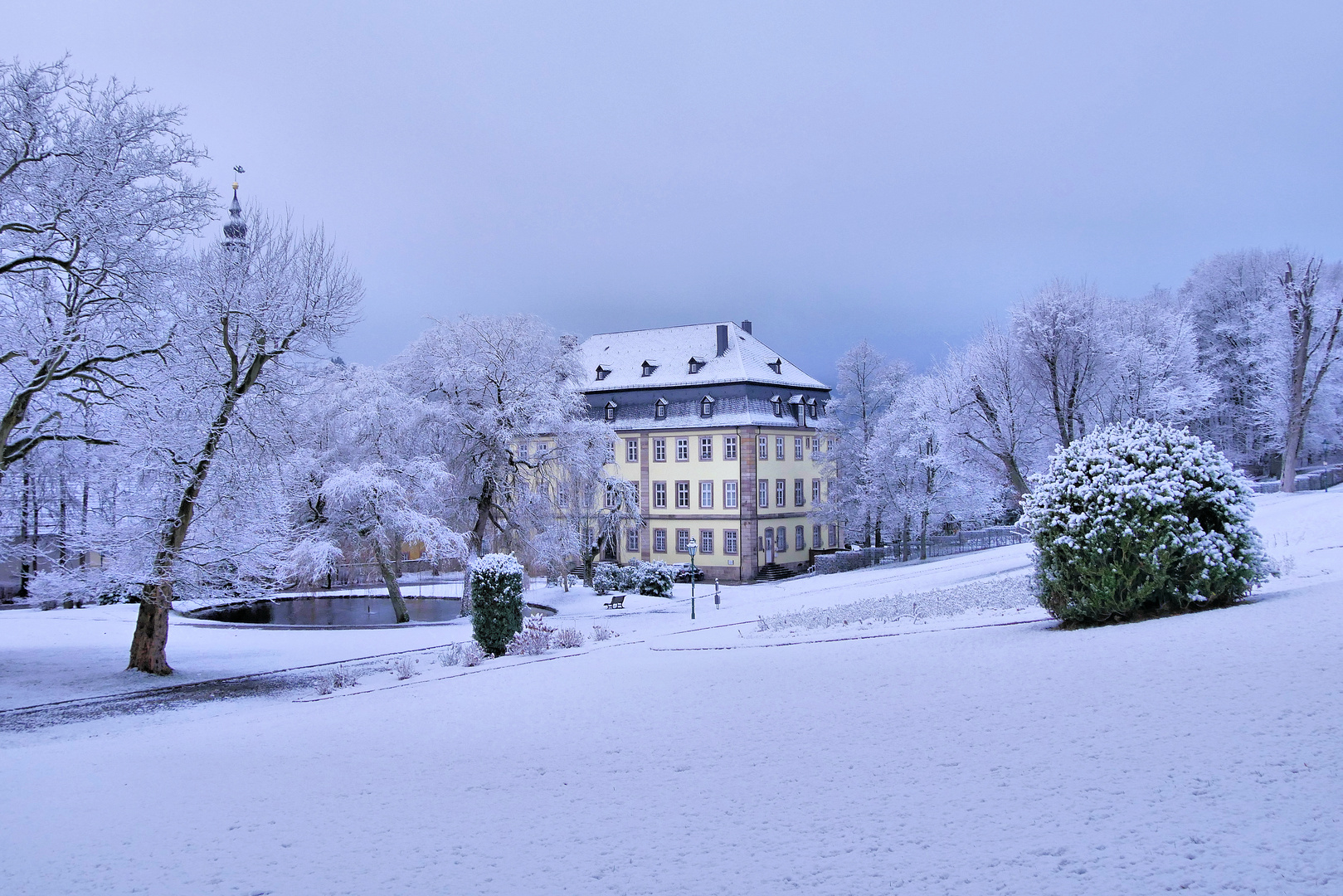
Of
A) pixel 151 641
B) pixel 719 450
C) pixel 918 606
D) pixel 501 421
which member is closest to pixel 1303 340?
pixel 918 606

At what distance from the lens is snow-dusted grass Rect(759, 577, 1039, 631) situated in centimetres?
1623

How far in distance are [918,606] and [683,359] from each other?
37.8m

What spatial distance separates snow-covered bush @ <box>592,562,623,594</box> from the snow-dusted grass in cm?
1598

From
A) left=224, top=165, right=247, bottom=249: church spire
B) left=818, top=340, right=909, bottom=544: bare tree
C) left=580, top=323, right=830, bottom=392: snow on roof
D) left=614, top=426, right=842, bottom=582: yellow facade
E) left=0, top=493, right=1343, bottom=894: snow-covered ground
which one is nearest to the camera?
left=0, top=493, right=1343, bottom=894: snow-covered ground

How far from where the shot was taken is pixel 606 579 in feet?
118

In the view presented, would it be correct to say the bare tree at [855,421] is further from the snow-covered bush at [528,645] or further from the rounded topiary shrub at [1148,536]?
the rounded topiary shrub at [1148,536]

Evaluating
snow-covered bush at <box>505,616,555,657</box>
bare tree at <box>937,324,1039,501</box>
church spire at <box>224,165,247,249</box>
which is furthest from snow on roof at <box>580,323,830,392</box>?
snow-covered bush at <box>505,616,555,657</box>

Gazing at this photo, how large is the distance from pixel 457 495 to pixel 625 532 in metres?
23.7

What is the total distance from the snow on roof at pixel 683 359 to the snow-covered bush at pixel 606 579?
673 inches

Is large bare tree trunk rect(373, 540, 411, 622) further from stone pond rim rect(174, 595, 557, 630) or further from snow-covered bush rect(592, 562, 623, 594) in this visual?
snow-covered bush rect(592, 562, 623, 594)

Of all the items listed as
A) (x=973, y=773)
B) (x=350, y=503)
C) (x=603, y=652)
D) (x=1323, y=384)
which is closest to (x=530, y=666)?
(x=603, y=652)

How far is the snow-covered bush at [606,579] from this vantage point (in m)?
35.7

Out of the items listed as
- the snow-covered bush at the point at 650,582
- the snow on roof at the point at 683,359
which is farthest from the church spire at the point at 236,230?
the snow on roof at the point at 683,359

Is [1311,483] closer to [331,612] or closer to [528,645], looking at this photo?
[528,645]
